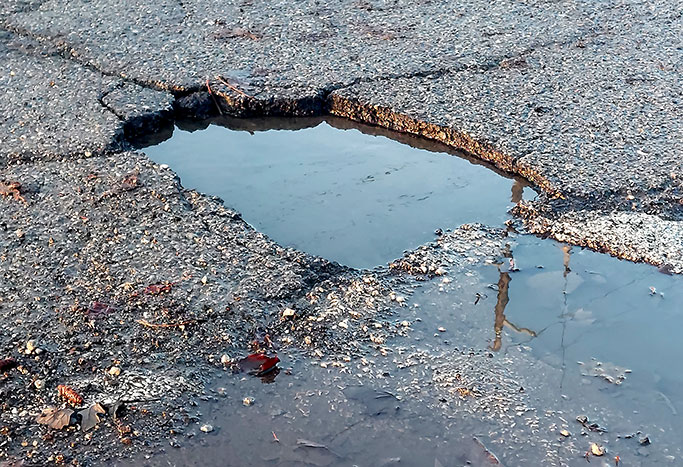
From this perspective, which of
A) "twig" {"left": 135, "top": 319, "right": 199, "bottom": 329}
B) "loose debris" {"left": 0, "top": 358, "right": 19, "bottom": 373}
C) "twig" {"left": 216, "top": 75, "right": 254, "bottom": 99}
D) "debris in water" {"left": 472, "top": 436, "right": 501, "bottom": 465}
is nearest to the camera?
"debris in water" {"left": 472, "top": 436, "right": 501, "bottom": 465}

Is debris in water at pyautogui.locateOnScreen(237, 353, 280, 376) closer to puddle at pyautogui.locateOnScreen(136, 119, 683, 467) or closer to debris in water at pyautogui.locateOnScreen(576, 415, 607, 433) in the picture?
puddle at pyautogui.locateOnScreen(136, 119, 683, 467)

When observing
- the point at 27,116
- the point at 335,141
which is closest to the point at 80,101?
the point at 27,116

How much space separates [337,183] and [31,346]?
4.59ft

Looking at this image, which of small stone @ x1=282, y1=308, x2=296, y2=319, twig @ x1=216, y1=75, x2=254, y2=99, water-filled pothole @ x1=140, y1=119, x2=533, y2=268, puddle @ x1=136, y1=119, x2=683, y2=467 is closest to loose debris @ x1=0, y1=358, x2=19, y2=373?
puddle @ x1=136, y1=119, x2=683, y2=467

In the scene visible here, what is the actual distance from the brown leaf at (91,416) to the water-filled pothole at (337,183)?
3.12 feet

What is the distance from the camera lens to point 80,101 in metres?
3.59

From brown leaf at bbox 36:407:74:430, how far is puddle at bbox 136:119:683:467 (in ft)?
0.91

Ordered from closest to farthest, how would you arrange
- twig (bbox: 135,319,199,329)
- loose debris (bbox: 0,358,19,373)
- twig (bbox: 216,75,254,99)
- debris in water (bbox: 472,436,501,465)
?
debris in water (bbox: 472,436,501,465), loose debris (bbox: 0,358,19,373), twig (bbox: 135,319,199,329), twig (bbox: 216,75,254,99)

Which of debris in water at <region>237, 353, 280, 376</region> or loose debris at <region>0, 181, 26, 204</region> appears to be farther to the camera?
loose debris at <region>0, 181, 26, 204</region>

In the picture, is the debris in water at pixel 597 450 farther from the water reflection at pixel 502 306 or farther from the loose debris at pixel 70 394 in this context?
the loose debris at pixel 70 394

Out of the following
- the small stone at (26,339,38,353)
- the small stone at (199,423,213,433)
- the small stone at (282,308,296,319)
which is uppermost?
the small stone at (282,308,296,319)

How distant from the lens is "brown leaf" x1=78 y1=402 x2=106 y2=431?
2070 mm

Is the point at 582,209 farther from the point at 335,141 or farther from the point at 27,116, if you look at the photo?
the point at 27,116

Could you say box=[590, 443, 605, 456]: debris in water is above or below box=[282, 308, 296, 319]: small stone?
below
